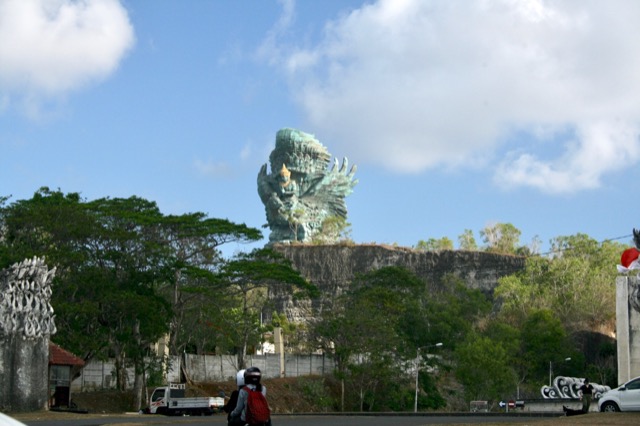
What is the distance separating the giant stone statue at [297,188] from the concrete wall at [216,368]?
38.0 m

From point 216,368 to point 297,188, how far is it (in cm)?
4219

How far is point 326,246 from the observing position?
82.4 m

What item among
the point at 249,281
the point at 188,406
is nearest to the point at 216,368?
the point at 249,281

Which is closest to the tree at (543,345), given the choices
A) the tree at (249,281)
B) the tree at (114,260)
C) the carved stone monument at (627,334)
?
the tree at (249,281)

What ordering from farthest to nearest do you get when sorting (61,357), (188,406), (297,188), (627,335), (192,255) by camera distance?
→ 1. (297,188)
2. (192,255)
3. (627,335)
4. (61,357)
5. (188,406)

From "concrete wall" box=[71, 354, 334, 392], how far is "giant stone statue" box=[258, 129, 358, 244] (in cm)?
3801

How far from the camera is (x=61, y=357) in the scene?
126ft

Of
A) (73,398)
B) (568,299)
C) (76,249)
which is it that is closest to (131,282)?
(76,249)

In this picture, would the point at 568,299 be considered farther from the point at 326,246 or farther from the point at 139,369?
the point at 139,369

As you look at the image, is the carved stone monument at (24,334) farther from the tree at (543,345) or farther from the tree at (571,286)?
the tree at (571,286)

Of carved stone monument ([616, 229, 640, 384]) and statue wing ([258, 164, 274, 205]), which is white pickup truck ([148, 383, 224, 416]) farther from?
statue wing ([258, 164, 274, 205])

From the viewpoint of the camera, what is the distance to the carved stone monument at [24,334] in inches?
1161

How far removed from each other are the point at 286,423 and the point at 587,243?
58.3 meters

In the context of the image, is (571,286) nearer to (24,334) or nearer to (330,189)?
(330,189)
